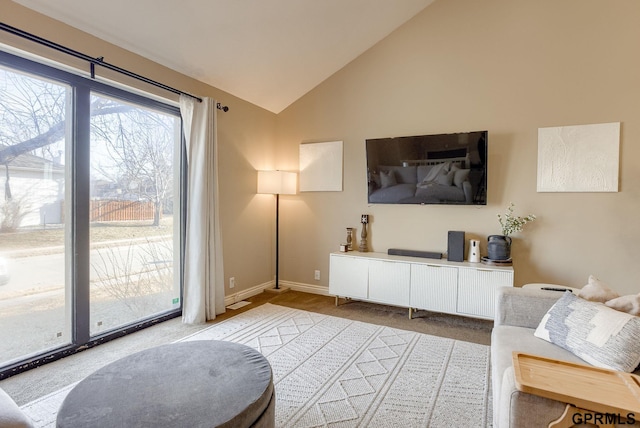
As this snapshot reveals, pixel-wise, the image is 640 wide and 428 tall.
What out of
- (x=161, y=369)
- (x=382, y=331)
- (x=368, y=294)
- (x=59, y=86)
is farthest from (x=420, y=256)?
(x=59, y=86)

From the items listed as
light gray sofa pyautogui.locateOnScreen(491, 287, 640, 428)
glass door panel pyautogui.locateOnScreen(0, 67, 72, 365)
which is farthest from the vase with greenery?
glass door panel pyautogui.locateOnScreen(0, 67, 72, 365)

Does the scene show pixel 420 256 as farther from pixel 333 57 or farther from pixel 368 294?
pixel 333 57

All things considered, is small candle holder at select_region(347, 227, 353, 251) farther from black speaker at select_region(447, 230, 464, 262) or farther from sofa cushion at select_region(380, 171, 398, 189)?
black speaker at select_region(447, 230, 464, 262)

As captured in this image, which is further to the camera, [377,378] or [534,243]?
[534,243]

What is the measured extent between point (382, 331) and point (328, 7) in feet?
10.3

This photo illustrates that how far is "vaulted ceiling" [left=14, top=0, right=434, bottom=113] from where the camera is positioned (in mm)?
2510

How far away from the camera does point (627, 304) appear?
5.44 ft

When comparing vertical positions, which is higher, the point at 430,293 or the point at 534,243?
the point at 534,243

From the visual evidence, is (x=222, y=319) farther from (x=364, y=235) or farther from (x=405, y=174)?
(x=405, y=174)

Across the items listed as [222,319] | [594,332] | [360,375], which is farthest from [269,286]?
[594,332]

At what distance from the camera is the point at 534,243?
3.26 meters

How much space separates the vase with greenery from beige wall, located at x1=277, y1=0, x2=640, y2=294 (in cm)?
7

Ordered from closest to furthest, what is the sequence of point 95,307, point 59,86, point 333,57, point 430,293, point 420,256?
point 59,86, point 95,307, point 430,293, point 420,256, point 333,57

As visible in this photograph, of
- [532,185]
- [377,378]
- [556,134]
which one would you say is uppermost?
[556,134]
